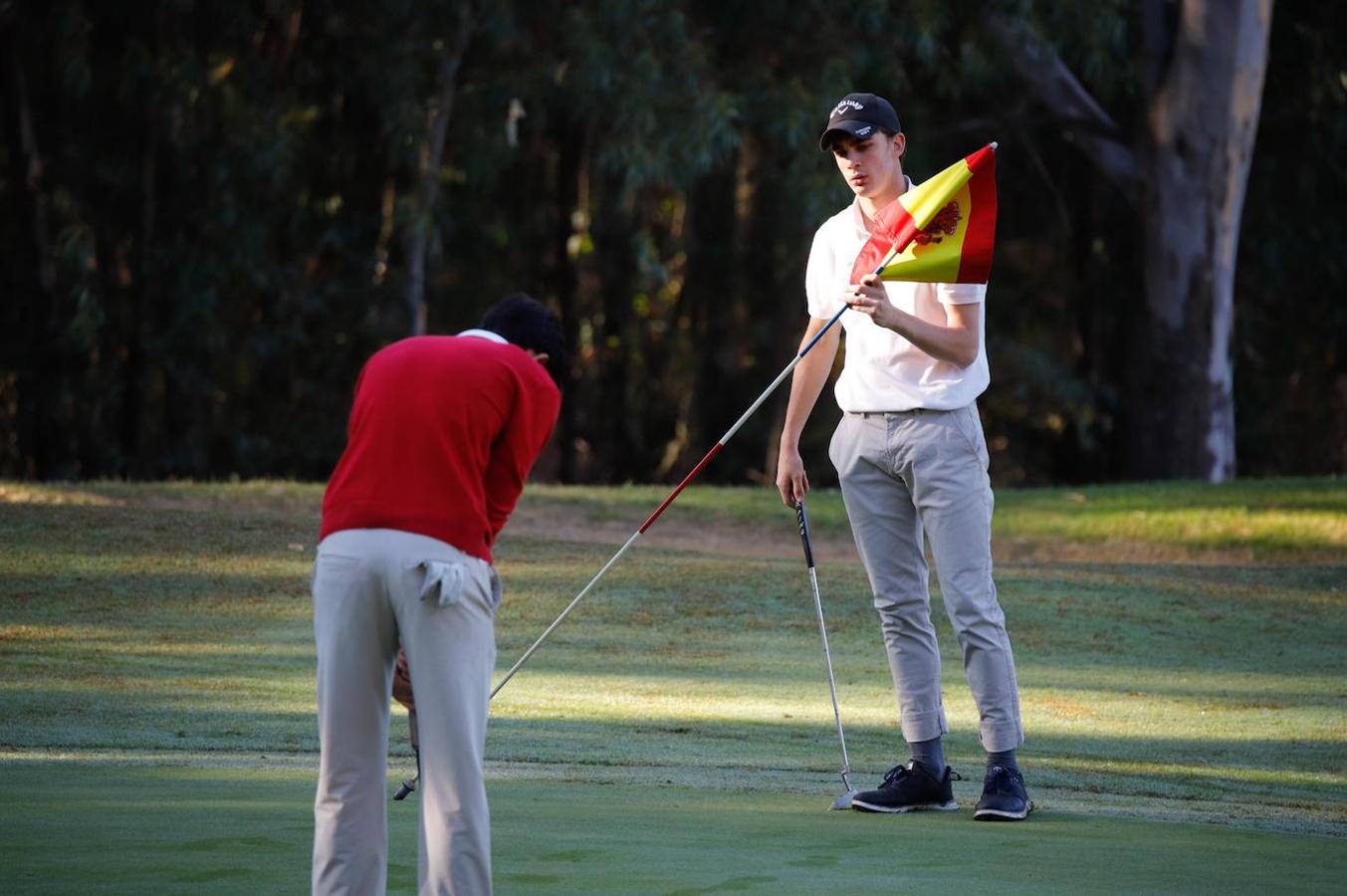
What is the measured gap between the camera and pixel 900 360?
628cm

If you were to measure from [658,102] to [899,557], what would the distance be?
16065mm

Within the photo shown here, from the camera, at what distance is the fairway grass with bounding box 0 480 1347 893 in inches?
211

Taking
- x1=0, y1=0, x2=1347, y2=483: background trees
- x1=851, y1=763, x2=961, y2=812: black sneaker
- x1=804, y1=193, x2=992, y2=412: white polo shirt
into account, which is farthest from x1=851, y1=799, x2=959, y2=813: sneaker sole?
x1=0, y1=0, x2=1347, y2=483: background trees

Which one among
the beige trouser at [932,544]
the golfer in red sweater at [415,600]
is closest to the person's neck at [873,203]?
the beige trouser at [932,544]

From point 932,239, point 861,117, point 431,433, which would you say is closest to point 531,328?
point 431,433

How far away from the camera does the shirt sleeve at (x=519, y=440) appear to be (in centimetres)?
428

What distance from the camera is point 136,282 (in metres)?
25.2

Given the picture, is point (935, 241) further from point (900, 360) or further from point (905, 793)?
point (905, 793)

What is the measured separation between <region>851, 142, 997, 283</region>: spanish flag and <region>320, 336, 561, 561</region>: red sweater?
2063 millimetres

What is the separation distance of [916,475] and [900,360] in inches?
13.5

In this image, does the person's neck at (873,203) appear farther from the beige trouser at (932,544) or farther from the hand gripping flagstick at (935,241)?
the beige trouser at (932,544)

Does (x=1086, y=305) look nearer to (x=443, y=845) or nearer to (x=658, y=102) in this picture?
(x=658, y=102)

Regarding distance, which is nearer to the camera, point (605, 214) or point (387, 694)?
point (387, 694)

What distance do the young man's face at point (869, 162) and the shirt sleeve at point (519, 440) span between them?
2.17 metres
